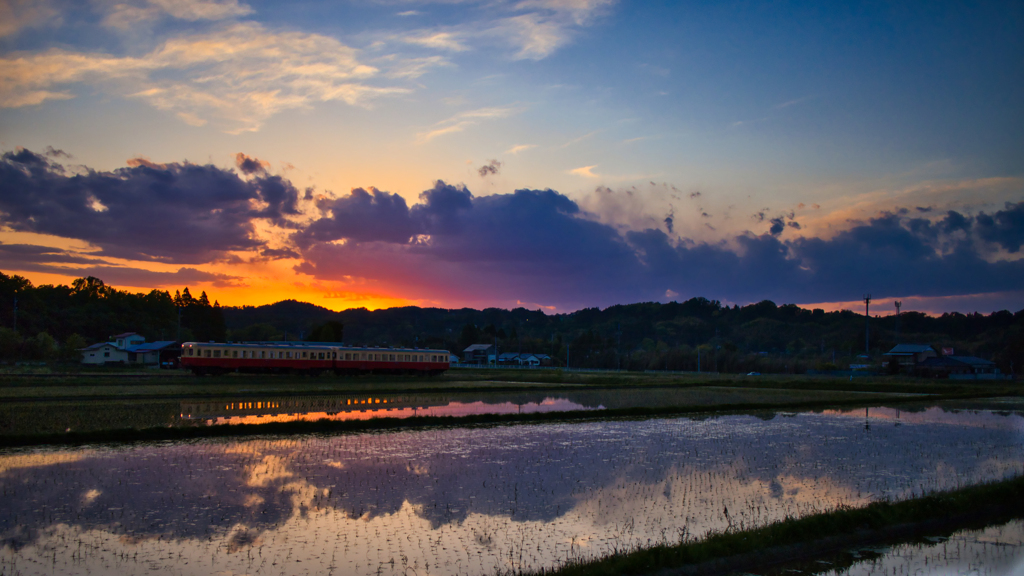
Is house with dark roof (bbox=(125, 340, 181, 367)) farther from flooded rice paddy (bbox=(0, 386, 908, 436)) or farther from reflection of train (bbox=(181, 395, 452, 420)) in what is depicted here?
reflection of train (bbox=(181, 395, 452, 420))

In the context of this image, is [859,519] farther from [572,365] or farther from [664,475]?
[572,365]

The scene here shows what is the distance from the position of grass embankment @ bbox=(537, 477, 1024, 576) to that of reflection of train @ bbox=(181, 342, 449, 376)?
4403 centimetres

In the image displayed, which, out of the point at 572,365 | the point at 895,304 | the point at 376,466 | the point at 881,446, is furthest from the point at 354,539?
the point at 572,365

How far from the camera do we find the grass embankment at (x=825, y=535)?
7.95 meters

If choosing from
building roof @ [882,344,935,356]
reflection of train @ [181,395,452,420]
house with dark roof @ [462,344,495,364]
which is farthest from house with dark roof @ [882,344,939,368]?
house with dark roof @ [462,344,495,364]

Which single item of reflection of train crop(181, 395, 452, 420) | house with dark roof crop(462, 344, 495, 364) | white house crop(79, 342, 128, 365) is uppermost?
reflection of train crop(181, 395, 452, 420)

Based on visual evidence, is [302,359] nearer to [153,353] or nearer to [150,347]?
[153,353]

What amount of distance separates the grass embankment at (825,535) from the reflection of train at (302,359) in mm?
44026

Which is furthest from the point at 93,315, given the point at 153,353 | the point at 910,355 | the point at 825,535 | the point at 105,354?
the point at 910,355

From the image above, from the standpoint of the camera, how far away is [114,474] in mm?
13078

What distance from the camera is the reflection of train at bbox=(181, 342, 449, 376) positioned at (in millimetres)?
45562

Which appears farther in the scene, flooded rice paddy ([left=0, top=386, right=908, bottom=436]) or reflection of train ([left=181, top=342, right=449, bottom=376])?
reflection of train ([left=181, top=342, right=449, bottom=376])

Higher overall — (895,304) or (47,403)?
(895,304)

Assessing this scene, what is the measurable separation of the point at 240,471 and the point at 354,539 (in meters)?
5.85
